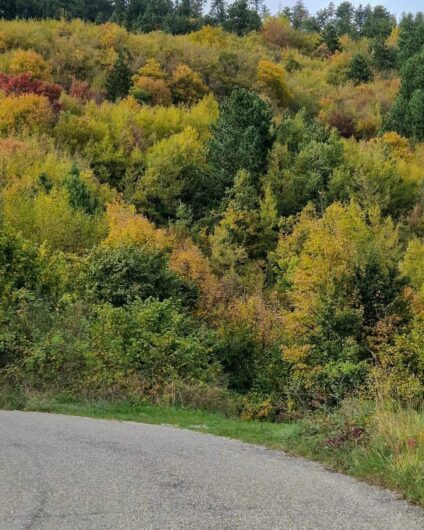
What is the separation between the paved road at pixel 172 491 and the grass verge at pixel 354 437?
26 cm

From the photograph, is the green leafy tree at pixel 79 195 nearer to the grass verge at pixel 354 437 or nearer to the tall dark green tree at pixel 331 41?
the grass verge at pixel 354 437

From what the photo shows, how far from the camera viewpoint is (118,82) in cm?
6078

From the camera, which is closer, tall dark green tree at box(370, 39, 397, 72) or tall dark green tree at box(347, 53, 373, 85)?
tall dark green tree at box(347, 53, 373, 85)

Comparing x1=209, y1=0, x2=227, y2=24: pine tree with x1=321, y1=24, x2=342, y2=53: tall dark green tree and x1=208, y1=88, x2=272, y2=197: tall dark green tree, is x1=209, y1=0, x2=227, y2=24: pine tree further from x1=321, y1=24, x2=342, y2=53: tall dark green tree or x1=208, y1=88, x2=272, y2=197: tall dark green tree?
x1=208, y1=88, x2=272, y2=197: tall dark green tree

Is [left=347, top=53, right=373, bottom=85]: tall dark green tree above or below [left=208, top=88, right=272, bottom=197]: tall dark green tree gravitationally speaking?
above

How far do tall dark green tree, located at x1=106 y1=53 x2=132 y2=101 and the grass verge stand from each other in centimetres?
5367

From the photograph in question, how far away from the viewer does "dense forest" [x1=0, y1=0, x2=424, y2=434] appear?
15.7 m

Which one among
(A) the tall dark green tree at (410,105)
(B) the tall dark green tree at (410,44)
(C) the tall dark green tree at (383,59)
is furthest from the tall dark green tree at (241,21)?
(A) the tall dark green tree at (410,105)

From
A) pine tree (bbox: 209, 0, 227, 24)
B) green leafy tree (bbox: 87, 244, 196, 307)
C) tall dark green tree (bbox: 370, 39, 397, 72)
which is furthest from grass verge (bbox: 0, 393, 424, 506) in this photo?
pine tree (bbox: 209, 0, 227, 24)

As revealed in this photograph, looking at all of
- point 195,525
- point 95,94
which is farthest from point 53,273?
point 95,94

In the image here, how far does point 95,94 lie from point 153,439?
56.2 m

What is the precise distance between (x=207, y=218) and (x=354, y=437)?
36550 millimetres

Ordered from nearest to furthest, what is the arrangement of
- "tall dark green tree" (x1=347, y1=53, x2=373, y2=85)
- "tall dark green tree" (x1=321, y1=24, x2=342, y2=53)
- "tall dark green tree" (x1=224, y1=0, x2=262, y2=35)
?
"tall dark green tree" (x1=347, y1=53, x2=373, y2=85), "tall dark green tree" (x1=321, y1=24, x2=342, y2=53), "tall dark green tree" (x1=224, y1=0, x2=262, y2=35)

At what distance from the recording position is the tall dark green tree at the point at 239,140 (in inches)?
1766
